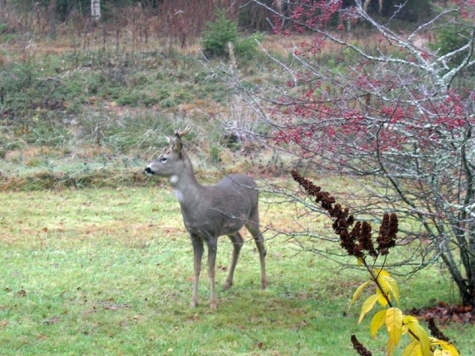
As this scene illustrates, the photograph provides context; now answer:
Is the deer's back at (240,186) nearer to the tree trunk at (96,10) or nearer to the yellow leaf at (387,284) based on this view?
the yellow leaf at (387,284)

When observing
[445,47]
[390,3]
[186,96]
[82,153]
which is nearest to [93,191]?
[82,153]

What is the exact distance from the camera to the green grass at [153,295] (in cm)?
770

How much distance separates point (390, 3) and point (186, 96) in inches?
464

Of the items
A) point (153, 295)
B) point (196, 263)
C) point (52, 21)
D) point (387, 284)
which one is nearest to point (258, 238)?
point (196, 263)

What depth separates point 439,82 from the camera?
328 inches

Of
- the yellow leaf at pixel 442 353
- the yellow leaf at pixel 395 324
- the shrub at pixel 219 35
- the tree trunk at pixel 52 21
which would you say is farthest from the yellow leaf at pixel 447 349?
the tree trunk at pixel 52 21

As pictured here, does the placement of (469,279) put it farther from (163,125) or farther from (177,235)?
(163,125)

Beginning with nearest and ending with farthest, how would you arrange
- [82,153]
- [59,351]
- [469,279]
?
[59,351] < [469,279] < [82,153]

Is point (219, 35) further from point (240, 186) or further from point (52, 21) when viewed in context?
point (240, 186)

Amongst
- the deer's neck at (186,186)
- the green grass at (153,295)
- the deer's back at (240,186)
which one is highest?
the deer's neck at (186,186)

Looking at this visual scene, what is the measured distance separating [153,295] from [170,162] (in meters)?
1.54

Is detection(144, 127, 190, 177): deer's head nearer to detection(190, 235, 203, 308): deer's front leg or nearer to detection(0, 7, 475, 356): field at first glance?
detection(0, 7, 475, 356): field

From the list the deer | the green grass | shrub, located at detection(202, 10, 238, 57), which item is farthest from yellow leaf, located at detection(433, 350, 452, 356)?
shrub, located at detection(202, 10, 238, 57)

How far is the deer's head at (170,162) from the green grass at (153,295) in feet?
4.64
